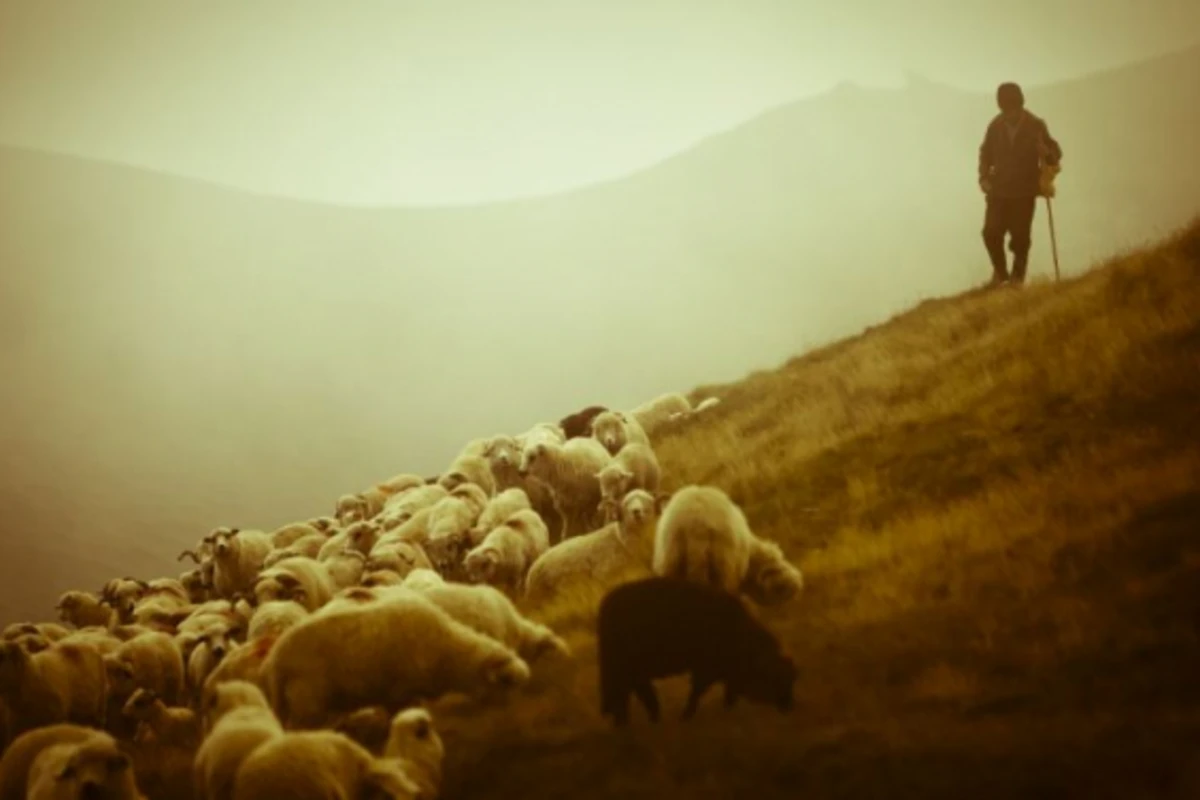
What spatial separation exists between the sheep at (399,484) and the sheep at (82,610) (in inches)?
133

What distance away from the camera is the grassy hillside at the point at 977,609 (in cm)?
310

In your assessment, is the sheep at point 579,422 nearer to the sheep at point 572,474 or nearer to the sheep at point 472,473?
the sheep at point 472,473

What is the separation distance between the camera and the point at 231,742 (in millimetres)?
4191

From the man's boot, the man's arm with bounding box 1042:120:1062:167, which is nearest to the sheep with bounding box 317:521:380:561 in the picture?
the man's boot

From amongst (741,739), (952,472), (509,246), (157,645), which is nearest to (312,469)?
(509,246)

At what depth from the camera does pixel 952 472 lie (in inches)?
217

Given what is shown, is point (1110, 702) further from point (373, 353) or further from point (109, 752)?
point (373, 353)

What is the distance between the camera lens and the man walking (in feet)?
34.1

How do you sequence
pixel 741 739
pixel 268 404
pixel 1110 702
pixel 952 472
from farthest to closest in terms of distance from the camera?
pixel 268 404 → pixel 952 472 → pixel 741 739 → pixel 1110 702

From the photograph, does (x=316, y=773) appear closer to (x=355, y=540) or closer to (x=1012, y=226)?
(x=355, y=540)

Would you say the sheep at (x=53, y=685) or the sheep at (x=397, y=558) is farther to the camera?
the sheep at (x=397, y=558)

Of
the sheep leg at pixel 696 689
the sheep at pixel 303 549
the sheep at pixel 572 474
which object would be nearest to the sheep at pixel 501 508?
the sheep at pixel 572 474

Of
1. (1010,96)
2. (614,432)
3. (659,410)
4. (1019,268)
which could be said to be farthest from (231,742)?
(1019,268)

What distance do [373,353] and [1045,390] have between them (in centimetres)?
1100
